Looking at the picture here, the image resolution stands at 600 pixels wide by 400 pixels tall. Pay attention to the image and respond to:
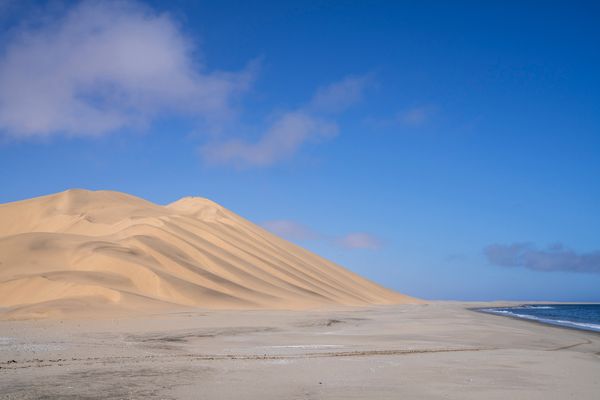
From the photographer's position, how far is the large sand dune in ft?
86.3

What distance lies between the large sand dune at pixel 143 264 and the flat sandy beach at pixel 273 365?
8.60 meters

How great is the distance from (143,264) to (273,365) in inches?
930

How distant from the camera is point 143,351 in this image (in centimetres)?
1173

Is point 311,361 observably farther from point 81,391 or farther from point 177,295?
point 177,295

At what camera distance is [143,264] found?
31938 mm

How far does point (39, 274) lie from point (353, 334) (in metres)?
18.7

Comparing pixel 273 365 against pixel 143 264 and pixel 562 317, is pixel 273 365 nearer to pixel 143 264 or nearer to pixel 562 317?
pixel 143 264

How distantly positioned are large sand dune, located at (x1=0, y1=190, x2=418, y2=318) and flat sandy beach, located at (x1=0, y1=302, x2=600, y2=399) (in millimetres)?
8604

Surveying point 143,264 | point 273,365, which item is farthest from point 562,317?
point 273,365

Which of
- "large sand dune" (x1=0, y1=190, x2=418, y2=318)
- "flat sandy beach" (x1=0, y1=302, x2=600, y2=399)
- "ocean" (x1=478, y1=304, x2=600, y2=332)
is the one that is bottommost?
"ocean" (x1=478, y1=304, x2=600, y2=332)

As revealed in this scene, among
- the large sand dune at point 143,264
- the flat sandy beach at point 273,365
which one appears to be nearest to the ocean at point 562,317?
the large sand dune at point 143,264

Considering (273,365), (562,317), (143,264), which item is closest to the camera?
(273,365)

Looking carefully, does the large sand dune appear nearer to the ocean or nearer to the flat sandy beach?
the flat sandy beach

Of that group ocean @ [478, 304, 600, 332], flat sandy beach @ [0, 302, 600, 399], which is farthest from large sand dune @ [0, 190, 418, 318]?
ocean @ [478, 304, 600, 332]
